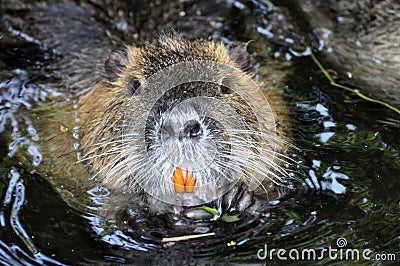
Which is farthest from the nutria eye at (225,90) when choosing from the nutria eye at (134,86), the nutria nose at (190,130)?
the nutria nose at (190,130)

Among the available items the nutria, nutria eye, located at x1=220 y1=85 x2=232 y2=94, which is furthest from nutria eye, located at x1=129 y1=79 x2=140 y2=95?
nutria eye, located at x1=220 y1=85 x2=232 y2=94

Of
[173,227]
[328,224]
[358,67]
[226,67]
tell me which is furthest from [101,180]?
[358,67]

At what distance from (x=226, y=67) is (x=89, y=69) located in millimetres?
1103

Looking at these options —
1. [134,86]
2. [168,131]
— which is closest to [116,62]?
[134,86]

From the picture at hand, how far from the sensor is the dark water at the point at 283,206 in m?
3.17

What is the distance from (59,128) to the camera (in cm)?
407

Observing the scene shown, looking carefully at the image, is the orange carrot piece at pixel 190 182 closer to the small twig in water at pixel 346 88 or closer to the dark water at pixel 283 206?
the dark water at pixel 283 206

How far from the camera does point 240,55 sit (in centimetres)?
383

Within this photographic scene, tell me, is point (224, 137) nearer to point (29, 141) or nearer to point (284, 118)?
point (284, 118)

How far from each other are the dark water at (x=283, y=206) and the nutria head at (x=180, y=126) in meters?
0.19

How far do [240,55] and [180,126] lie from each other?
43.8 inches

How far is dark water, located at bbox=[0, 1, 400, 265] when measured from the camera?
3.17 metres

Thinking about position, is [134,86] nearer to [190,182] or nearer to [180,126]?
[190,182]

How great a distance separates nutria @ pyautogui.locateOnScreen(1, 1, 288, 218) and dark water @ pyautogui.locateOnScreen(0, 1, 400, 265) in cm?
12
